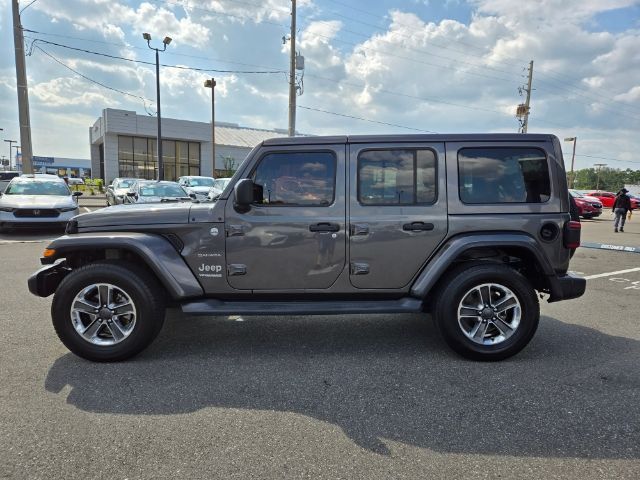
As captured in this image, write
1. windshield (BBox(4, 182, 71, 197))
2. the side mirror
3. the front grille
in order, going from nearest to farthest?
the side mirror < the front grille < windshield (BBox(4, 182, 71, 197))

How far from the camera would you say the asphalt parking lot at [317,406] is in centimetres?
249

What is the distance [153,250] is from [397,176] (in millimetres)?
2221

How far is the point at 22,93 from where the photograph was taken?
17750mm

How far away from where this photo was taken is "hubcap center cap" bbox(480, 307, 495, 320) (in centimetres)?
391

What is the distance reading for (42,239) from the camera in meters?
11.1

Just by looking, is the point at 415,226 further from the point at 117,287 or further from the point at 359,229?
the point at 117,287

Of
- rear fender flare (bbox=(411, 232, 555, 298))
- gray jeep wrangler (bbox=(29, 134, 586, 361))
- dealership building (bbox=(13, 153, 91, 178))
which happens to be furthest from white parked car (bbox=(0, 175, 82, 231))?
dealership building (bbox=(13, 153, 91, 178))

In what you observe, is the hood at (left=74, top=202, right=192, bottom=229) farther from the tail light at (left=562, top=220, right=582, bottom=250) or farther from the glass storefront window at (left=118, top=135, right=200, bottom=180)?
the glass storefront window at (left=118, top=135, right=200, bottom=180)

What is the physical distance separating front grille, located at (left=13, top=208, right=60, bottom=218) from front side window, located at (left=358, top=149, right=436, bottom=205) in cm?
1043

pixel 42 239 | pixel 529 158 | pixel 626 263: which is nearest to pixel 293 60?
pixel 42 239

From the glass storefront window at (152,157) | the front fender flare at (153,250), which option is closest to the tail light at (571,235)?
the front fender flare at (153,250)

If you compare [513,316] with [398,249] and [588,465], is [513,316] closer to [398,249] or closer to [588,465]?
[398,249]

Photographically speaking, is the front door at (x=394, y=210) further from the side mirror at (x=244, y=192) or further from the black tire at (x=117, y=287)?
the black tire at (x=117, y=287)

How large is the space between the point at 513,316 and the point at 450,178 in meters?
1.35
